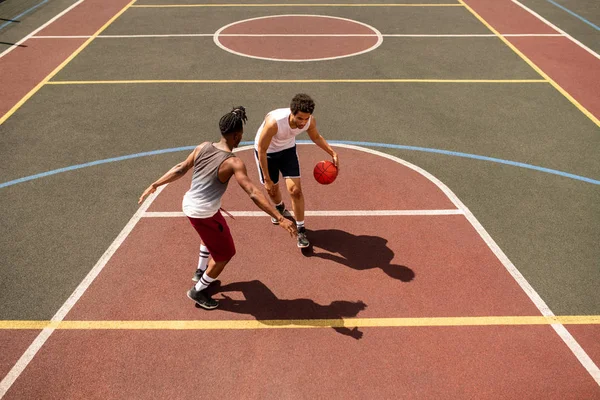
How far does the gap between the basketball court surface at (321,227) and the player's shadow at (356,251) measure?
3 centimetres

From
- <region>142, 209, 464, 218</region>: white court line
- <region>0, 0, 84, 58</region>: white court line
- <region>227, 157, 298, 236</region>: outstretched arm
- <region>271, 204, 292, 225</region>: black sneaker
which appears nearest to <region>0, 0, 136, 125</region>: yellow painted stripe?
<region>0, 0, 84, 58</region>: white court line

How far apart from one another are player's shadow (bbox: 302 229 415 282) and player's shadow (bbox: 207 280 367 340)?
0.78 m

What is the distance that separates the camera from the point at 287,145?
7055 millimetres

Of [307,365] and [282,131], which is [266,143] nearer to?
[282,131]

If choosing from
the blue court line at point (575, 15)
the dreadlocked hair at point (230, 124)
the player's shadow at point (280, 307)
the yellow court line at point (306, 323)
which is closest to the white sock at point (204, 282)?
the player's shadow at point (280, 307)

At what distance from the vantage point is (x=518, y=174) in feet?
29.7

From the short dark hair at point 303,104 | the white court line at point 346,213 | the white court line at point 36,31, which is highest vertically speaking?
the short dark hair at point 303,104

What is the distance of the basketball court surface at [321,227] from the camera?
18.3 ft

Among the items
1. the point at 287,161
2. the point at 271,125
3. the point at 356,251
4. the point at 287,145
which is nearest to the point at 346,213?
the point at 356,251

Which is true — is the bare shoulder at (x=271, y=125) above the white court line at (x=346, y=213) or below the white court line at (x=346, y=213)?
above

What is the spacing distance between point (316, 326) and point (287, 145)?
2529mm

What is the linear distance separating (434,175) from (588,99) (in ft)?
18.0

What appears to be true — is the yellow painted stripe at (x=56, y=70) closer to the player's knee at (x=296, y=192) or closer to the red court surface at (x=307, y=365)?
the red court surface at (x=307, y=365)

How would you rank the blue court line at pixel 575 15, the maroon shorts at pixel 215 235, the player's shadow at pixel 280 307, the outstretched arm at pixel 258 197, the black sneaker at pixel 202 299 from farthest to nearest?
the blue court line at pixel 575 15
the black sneaker at pixel 202 299
the player's shadow at pixel 280 307
the maroon shorts at pixel 215 235
the outstretched arm at pixel 258 197
